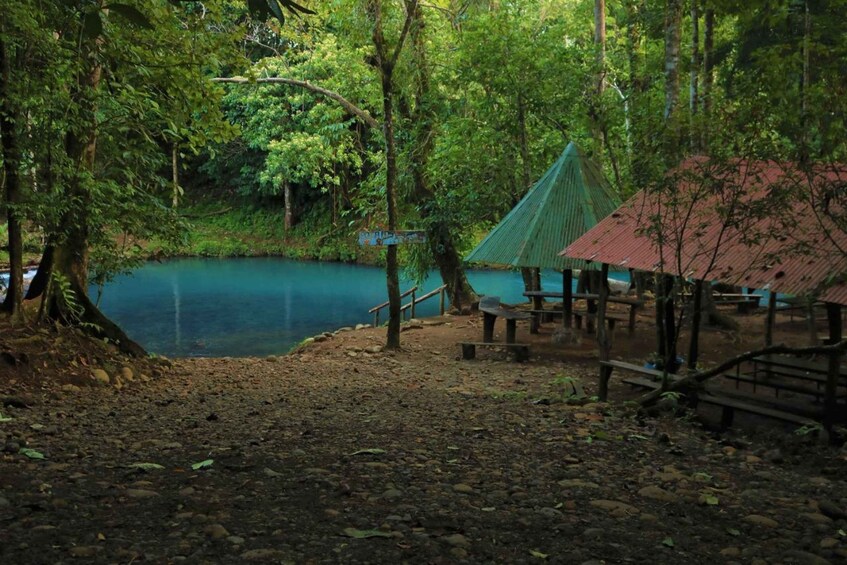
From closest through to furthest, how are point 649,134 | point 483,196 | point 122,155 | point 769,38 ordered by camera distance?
point 649,134, point 122,155, point 769,38, point 483,196

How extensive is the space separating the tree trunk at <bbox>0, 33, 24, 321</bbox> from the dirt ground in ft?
1.97

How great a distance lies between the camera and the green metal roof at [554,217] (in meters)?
12.7

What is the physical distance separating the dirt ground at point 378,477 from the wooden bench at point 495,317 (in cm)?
402

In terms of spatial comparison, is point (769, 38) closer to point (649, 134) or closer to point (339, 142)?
point (649, 134)

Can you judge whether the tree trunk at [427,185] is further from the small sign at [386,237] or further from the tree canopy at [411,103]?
the small sign at [386,237]

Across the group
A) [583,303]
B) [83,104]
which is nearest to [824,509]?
[83,104]

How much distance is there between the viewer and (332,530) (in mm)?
3625

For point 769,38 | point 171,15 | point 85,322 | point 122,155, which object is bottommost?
point 85,322

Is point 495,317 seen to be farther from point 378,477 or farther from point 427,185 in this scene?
point 378,477

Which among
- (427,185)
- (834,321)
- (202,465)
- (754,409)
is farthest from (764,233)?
(427,185)

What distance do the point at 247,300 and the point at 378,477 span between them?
2344cm

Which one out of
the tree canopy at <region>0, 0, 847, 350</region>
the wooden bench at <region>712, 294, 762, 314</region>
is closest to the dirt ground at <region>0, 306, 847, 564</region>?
the tree canopy at <region>0, 0, 847, 350</region>

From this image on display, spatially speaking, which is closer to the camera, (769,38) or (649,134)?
(649,134)

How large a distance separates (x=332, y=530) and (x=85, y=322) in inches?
266
